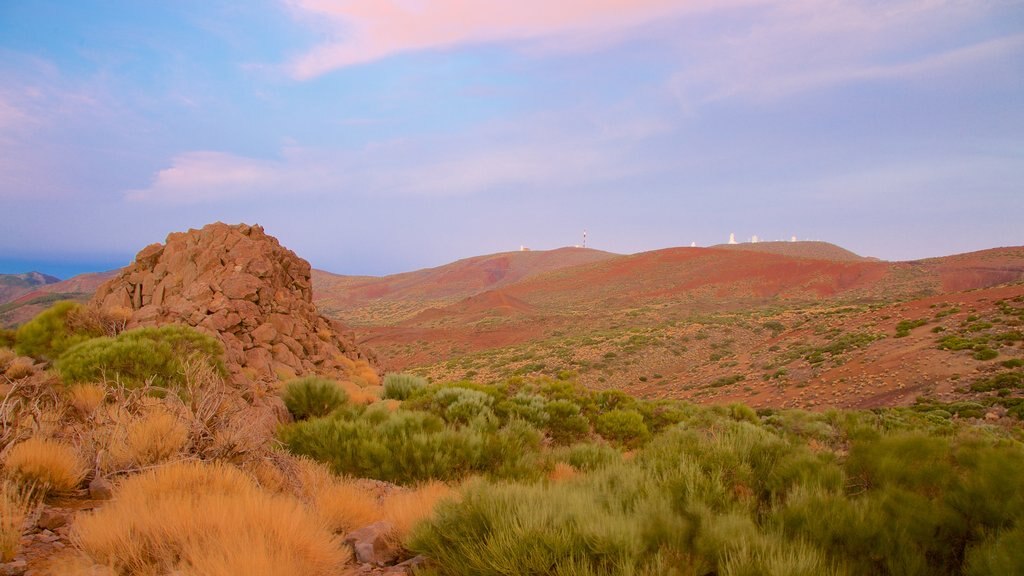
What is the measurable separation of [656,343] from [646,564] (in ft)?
99.2

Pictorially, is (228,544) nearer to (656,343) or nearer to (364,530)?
(364,530)

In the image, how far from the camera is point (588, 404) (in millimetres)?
12906

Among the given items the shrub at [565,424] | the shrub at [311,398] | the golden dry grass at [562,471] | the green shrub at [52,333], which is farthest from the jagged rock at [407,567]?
the green shrub at [52,333]

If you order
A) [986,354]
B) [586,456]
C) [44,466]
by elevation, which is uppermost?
[44,466]

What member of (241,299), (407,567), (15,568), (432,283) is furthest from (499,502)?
(432,283)

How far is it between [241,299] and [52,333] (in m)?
4.44

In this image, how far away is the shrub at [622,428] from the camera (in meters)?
10.8

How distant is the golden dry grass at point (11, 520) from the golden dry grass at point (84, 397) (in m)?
3.67

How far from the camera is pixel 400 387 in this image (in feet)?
42.2

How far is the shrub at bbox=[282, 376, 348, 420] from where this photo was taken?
9.67m

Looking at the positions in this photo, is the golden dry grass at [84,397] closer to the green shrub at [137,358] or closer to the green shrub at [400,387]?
the green shrub at [137,358]

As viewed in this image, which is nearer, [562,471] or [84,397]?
[562,471]

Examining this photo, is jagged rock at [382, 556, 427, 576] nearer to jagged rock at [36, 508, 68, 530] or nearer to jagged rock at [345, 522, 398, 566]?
jagged rock at [345, 522, 398, 566]

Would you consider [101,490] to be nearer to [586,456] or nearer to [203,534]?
[203,534]
